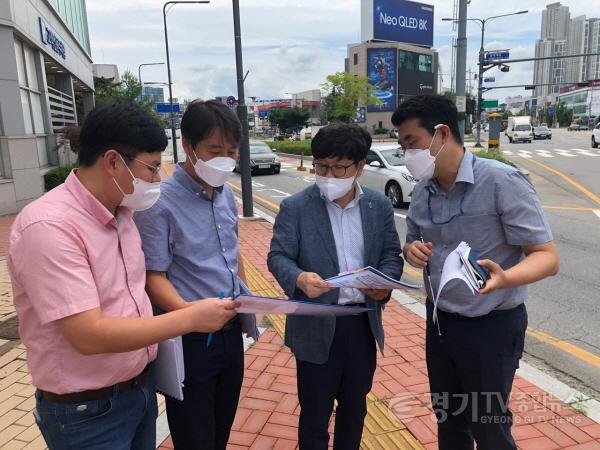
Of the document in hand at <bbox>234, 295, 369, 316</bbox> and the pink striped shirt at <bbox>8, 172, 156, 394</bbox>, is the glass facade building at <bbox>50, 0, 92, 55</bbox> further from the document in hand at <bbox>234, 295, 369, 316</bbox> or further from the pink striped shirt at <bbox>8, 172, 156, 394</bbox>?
the document in hand at <bbox>234, 295, 369, 316</bbox>

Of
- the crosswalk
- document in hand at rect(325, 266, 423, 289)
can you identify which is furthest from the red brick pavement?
the crosswalk

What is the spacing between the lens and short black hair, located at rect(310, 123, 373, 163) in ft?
6.79

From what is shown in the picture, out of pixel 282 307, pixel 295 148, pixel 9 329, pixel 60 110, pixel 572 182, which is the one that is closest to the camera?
pixel 282 307

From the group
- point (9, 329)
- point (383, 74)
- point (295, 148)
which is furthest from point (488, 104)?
point (383, 74)

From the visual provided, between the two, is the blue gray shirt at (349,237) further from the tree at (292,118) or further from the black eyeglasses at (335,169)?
the tree at (292,118)

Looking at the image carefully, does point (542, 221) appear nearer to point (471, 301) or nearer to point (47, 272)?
point (471, 301)

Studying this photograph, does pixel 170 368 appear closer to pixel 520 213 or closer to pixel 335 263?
pixel 335 263

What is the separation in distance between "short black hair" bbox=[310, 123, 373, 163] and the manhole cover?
3618 mm

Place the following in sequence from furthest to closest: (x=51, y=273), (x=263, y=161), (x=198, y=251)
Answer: (x=263, y=161), (x=198, y=251), (x=51, y=273)

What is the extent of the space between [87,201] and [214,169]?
0.61 m

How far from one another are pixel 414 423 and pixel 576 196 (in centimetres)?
1170

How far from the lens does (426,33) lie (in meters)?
73.3

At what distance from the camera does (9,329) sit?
4.39 m

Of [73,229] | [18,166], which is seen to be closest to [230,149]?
[73,229]
